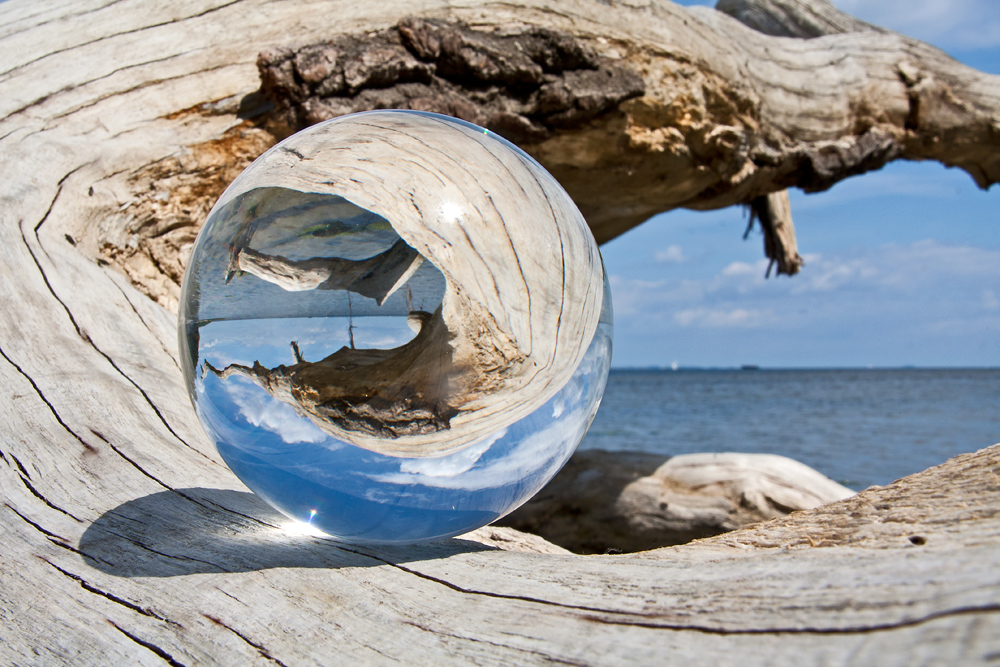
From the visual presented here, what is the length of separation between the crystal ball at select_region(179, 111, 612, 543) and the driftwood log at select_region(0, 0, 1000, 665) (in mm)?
249

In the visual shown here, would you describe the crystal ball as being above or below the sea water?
below

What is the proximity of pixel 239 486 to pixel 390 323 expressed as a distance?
1194 mm

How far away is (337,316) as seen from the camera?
1.41 meters

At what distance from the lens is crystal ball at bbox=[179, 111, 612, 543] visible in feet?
4.63

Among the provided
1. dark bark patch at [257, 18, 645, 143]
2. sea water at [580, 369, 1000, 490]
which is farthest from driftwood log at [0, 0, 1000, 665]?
sea water at [580, 369, 1000, 490]

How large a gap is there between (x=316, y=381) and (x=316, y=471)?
208mm

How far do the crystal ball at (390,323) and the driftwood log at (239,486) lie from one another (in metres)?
0.25

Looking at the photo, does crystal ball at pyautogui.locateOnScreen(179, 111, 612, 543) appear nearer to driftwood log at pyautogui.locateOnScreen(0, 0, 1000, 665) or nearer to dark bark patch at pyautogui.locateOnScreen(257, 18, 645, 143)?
driftwood log at pyautogui.locateOnScreen(0, 0, 1000, 665)

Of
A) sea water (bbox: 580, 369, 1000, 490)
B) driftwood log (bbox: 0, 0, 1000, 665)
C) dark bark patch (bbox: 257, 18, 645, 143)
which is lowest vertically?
driftwood log (bbox: 0, 0, 1000, 665)

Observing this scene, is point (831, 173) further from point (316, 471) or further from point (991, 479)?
point (316, 471)

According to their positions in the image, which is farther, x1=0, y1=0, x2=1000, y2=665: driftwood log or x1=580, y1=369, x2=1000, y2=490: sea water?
x1=580, y1=369, x2=1000, y2=490: sea water

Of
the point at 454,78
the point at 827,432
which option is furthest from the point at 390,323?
the point at 827,432

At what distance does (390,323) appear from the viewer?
4.58 ft

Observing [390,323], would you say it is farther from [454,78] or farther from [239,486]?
[454,78]
